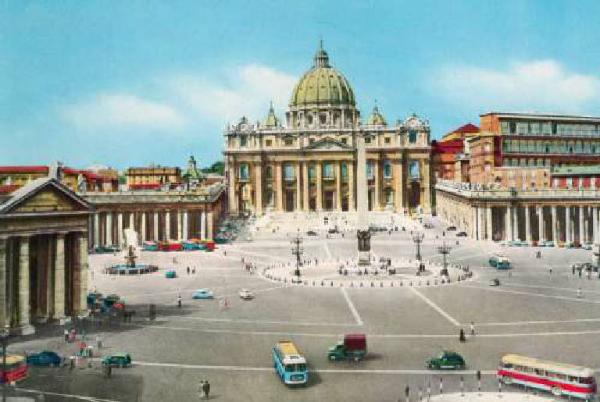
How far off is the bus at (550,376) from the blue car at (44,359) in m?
23.6

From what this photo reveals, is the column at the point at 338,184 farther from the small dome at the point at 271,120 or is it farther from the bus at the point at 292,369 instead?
the bus at the point at 292,369

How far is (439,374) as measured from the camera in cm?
3688

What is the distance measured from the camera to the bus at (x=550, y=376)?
107 feet

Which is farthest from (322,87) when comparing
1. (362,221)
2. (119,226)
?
(362,221)

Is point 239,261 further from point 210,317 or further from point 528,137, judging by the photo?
point 528,137

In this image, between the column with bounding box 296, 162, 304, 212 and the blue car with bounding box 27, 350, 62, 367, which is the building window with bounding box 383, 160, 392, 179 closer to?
the column with bounding box 296, 162, 304, 212

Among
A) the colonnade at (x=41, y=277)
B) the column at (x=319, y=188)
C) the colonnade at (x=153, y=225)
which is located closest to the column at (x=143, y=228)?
the colonnade at (x=153, y=225)

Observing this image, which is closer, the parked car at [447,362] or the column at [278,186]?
the parked car at [447,362]

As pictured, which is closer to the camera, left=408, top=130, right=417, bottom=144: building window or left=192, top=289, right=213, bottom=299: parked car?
left=192, top=289, right=213, bottom=299: parked car

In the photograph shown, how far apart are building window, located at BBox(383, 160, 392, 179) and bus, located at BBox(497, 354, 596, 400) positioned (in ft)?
432

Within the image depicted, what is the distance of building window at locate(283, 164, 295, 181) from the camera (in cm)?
16688

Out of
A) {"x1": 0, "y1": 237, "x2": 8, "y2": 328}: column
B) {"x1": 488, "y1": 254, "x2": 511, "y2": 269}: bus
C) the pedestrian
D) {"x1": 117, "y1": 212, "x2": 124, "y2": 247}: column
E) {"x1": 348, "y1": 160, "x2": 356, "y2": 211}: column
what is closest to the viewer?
the pedestrian

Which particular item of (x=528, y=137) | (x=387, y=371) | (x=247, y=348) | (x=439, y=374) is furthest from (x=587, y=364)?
(x=528, y=137)

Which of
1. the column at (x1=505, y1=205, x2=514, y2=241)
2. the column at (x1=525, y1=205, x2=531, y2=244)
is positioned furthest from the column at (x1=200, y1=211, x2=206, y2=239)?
the column at (x1=525, y1=205, x2=531, y2=244)
